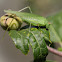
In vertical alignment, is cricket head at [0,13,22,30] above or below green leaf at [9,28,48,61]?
above

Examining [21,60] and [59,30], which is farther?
[21,60]

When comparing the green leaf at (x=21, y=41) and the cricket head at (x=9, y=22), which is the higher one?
the cricket head at (x=9, y=22)

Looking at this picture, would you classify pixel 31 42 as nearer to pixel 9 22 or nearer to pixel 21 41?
pixel 21 41

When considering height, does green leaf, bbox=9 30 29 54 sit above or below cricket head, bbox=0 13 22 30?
below

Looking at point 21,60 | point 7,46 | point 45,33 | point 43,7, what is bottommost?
point 21,60

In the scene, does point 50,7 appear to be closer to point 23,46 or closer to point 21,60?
point 21,60

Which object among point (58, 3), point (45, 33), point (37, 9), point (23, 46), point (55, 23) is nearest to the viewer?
point (23, 46)

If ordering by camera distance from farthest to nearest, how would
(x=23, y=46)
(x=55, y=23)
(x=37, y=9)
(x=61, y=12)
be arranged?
(x=37, y=9)
(x=55, y=23)
(x=61, y=12)
(x=23, y=46)

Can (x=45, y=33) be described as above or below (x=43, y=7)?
below

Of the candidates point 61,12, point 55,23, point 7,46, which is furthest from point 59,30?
point 7,46
